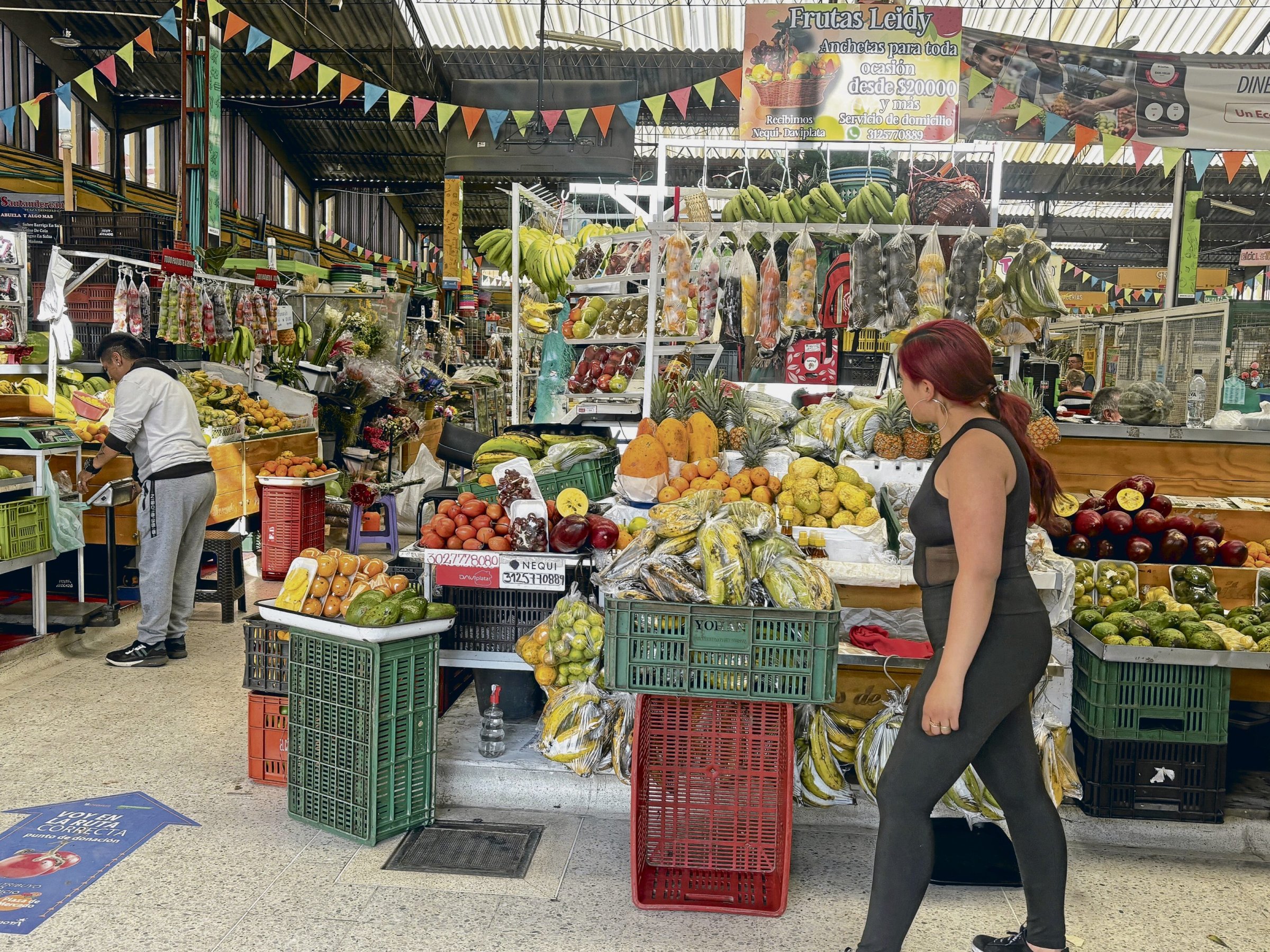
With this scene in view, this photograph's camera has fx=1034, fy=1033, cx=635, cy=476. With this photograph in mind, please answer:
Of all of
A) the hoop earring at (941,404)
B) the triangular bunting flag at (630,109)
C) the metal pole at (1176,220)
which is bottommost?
the hoop earring at (941,404)

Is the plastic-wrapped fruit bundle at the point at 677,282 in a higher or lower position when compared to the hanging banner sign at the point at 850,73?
lower

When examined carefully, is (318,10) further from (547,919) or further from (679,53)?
(547,919)

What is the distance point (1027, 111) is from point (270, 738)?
6563 mm

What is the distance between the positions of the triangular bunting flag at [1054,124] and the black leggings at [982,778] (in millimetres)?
6019

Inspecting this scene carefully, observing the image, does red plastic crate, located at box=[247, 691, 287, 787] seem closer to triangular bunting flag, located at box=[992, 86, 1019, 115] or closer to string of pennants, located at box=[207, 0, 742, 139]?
string of pennants, located at box=[207, 0, 742, 139]

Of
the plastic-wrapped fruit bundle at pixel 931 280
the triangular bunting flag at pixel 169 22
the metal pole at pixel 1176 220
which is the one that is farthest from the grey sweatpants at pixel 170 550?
the metal pole at pixel 1176 220

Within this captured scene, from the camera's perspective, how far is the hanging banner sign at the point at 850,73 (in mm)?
6852

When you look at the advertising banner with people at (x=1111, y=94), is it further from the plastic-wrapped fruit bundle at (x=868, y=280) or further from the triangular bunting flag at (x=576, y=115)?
the triangular bunting flag at (x=576, y=115)

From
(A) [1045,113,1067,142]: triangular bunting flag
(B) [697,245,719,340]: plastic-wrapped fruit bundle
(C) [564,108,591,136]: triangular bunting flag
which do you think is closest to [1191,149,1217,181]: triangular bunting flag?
(A) [1045,113,1067,142]: triangular bunting flag

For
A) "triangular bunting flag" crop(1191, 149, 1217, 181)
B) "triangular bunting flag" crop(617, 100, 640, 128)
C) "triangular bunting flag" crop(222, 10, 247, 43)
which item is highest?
"triangular bunting flag" crop(222, 10, 247, 43)

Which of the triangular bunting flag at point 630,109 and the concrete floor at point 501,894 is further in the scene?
the triangular bunting flag at point 630,109

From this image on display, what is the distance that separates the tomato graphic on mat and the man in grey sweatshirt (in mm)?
2301

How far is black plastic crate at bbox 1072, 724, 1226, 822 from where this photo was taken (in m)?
3.55

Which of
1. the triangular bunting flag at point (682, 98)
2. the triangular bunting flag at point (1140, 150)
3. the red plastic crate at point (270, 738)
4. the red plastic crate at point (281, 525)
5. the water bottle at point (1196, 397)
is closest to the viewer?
the red plastic crate at point (270, 738)
